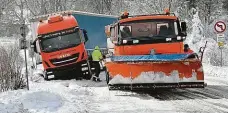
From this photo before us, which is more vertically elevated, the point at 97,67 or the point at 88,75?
the point at 97,67

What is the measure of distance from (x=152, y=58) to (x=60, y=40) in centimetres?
756

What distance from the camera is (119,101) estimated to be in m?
11.8

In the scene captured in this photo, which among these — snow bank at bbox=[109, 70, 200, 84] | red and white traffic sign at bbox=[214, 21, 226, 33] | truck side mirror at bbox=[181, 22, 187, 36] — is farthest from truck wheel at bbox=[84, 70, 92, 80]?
red and white traffic sign at bbox=[214, 21, 226, 33]

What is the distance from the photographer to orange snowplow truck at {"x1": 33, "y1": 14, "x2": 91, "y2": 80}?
63.1ft

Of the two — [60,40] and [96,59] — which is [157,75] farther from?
[60,40]

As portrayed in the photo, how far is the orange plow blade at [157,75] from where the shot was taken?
493 inches

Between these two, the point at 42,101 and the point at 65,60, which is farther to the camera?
the point at 65,60

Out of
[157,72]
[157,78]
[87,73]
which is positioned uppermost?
[157,72]

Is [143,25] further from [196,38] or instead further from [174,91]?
[196,38]

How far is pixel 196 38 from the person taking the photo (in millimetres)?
43719

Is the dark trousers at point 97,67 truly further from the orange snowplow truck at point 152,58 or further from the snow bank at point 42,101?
the snow bank at point 42,101

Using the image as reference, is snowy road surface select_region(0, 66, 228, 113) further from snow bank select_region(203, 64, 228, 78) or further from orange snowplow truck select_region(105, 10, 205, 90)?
snow bank select_region(203, 64, 228, 78)

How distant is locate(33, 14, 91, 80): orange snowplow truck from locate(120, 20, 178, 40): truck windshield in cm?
523

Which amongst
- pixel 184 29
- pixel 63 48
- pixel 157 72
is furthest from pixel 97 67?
pixel 157 72
